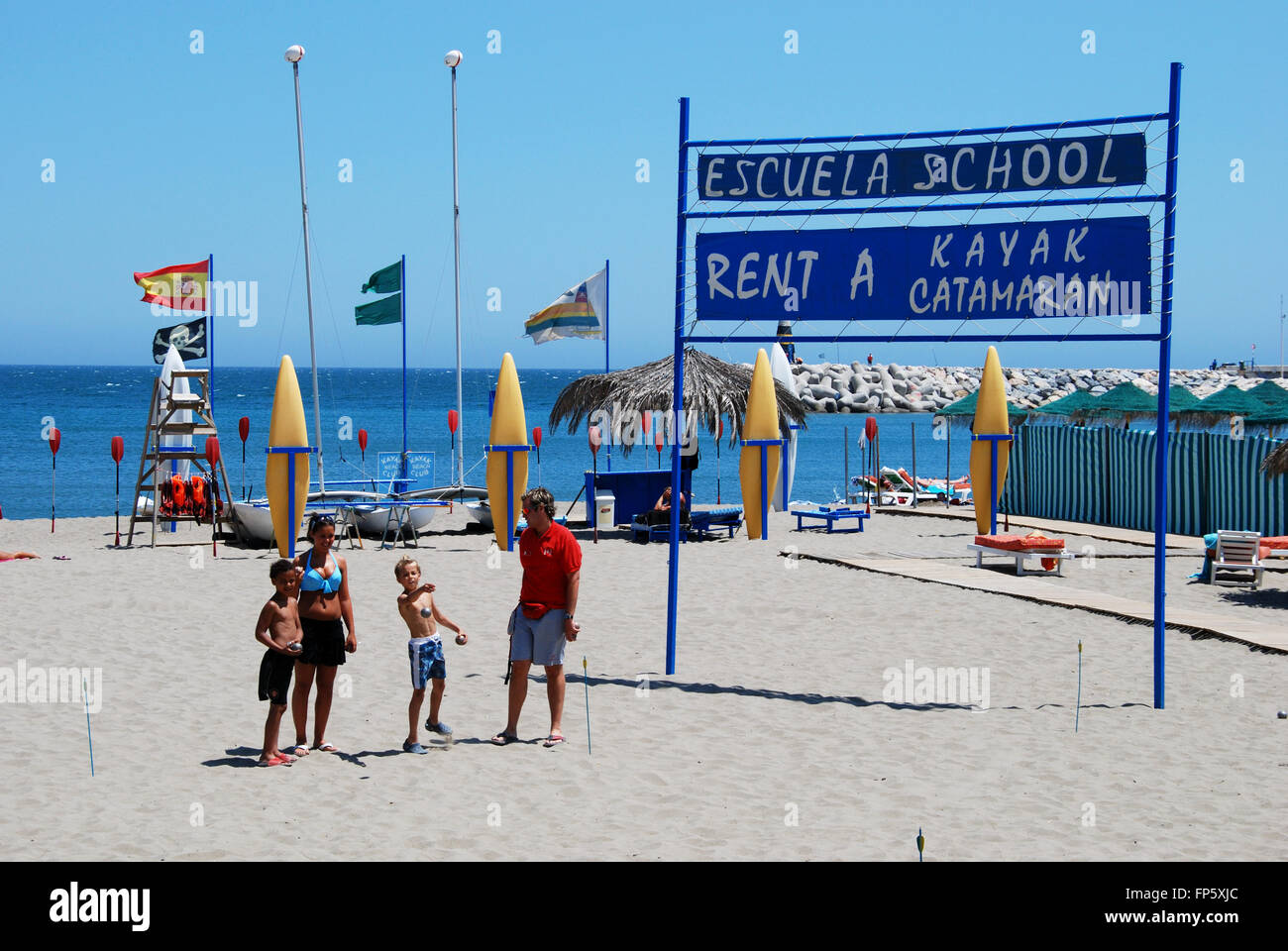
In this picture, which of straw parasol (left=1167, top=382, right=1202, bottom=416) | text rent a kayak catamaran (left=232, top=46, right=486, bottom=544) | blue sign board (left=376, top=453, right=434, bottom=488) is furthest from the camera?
straw parasol (left=1167, top=382, right=1202, bottom=416)

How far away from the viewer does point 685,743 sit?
762cm

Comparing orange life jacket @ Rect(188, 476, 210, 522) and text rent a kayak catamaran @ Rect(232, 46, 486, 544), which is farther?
orange life jacket @ Rect(188, 476, 210, 522)

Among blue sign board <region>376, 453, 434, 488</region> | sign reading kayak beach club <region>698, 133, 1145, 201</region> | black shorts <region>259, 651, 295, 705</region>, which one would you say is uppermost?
sign reading kayak beach club <region>698, 133, 1145, 201</region>

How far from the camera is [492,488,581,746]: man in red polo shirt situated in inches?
289

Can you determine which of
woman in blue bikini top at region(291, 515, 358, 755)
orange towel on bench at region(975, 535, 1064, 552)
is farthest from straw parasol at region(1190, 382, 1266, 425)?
woman in blue bikini top at region(291, 515, 358, 755)

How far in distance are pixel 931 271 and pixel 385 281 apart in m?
18.0

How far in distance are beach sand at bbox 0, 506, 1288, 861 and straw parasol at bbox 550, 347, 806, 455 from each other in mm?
7139

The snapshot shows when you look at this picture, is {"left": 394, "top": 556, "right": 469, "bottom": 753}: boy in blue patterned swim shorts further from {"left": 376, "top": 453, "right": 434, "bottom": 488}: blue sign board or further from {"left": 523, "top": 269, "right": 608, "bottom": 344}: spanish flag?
{"left": 523, "top": 269, "right": 608, "bottom": 344}: spanish flag

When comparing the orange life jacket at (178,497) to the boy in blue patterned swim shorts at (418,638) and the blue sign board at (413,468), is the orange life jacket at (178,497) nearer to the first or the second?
the blue sign board at (413,468)

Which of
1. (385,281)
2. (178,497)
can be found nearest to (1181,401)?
(385,281)

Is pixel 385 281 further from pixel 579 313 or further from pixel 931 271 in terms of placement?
pixel 931 271

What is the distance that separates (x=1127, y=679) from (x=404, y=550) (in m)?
10.5

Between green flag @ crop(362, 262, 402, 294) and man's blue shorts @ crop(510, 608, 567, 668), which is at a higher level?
green flag @ crop(362, 262, 402, 294)

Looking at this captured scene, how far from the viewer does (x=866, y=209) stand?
919 cm
